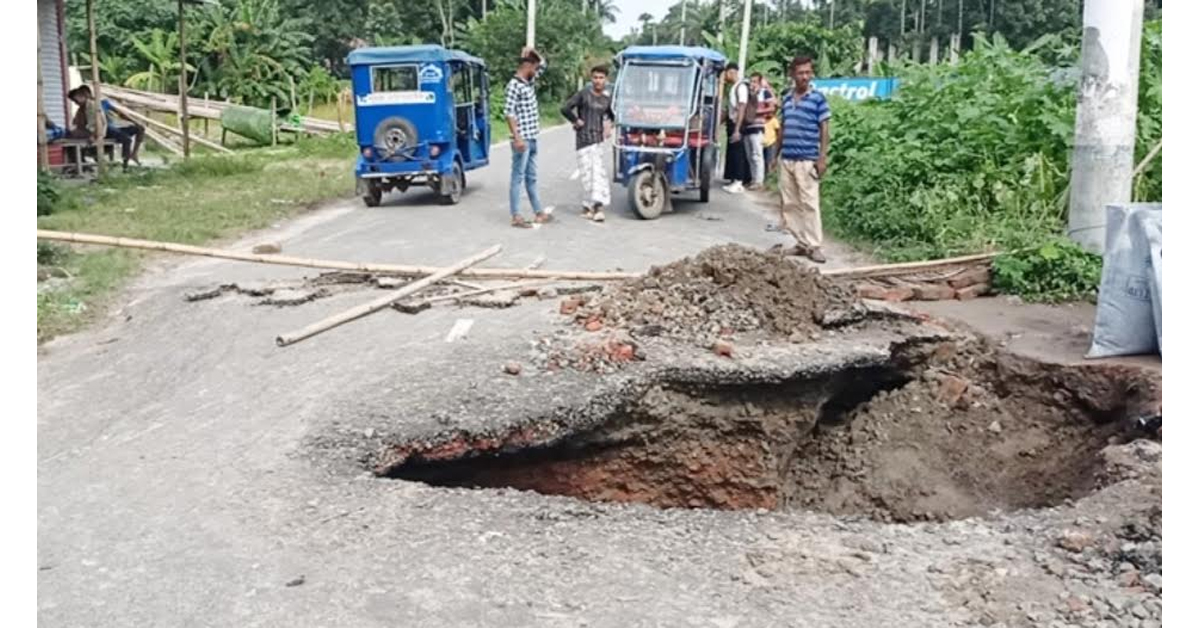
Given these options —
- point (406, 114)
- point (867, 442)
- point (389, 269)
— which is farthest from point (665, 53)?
point (867, 442)

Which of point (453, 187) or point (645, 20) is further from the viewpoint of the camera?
point (645, 20)

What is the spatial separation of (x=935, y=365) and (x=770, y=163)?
9.46 meters

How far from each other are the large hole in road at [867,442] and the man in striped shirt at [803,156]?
10.1 feet

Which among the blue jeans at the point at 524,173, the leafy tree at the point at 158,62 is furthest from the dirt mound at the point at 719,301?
the leafy tree at the point at 158,62

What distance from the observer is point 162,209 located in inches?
488

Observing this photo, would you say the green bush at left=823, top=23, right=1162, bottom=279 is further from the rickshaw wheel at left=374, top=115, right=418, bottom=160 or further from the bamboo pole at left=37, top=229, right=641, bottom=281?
the rickshaw wheel at left=374, top=115, right=418, bottom=160

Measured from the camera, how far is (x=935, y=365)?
21.2ft

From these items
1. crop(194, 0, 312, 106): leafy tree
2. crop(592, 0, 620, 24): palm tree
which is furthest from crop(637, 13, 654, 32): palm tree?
crop(194, 0, 312, 106): leafy tree

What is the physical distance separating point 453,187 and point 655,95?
2.95 metres

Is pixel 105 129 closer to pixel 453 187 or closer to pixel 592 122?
pixel 453 187

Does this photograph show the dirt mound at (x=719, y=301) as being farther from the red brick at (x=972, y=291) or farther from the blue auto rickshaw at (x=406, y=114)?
the blue auto rickshaw at (x=406, y=114)

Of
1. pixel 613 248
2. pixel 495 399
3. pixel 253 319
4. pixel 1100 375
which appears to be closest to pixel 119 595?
pixel 495 399

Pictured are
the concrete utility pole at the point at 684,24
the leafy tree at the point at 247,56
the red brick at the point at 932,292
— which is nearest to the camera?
the red brick at the point at 932,292

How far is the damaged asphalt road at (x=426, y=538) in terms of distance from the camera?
338 cm
